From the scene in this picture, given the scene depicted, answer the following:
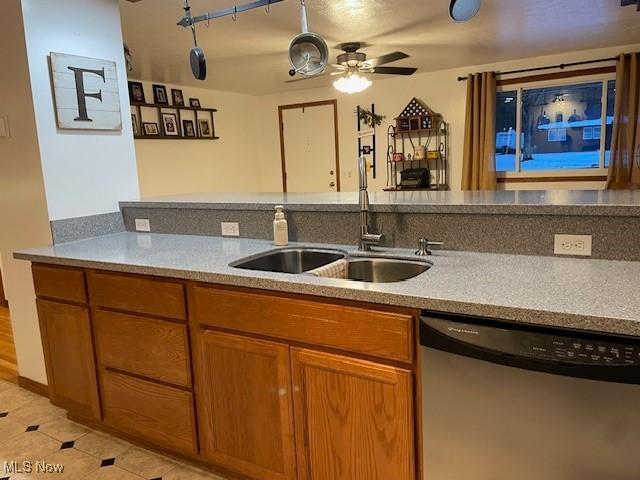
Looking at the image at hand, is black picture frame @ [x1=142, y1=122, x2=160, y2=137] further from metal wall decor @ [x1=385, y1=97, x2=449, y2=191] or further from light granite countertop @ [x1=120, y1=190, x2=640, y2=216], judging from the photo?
light granite countertop @ [x1=120, y1=190, x2=640, y2=216]

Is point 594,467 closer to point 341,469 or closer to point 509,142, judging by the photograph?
point 341,469

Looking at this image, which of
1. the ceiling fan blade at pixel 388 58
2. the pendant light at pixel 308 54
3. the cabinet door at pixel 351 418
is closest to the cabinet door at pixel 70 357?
the cabinet door at pixel 351 418

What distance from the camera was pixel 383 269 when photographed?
192 centimetres

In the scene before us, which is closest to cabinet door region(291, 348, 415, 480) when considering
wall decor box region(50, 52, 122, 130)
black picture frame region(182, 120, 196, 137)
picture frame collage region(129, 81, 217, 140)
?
wall decor box region(50, 52, 122, 130)

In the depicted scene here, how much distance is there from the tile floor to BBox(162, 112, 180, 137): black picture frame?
3.53 metres

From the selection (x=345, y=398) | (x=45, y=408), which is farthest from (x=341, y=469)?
(x=45, y=408)

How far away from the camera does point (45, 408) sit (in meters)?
2.66

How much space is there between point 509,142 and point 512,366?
4749mm

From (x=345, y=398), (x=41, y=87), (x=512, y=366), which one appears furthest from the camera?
(x=41, y=87)

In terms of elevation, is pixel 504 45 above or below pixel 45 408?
above

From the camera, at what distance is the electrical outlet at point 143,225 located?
2805 millimetres

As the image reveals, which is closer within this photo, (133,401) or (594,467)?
(594,467)

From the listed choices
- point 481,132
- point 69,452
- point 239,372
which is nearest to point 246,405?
point 239,372

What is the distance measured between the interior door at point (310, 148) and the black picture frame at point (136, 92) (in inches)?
82.0
